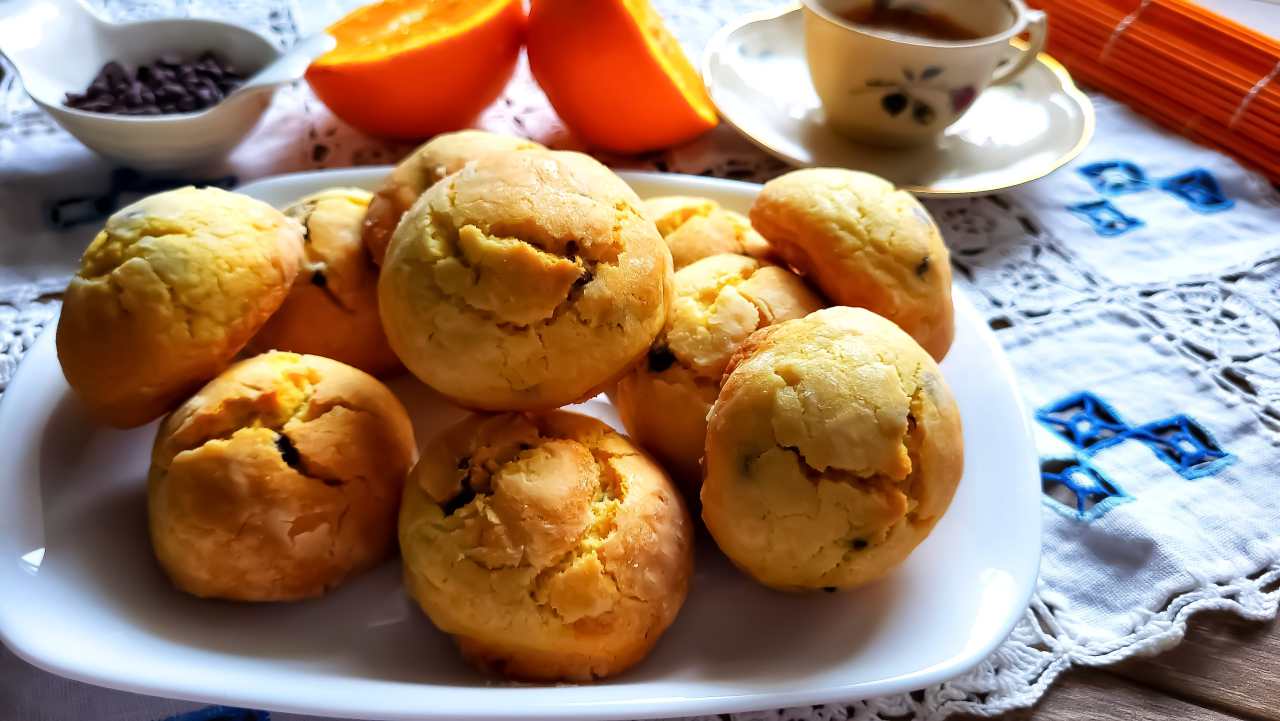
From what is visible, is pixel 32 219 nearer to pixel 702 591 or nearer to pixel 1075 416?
pixel 702 591

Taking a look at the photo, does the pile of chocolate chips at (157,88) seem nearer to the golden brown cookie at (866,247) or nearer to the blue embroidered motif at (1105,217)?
the golden brown cookie at (866,247)

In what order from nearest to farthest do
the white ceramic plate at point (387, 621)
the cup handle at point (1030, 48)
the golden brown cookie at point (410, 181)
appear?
the white ceramic plate at point (387, 621)
the golden brown cookie at point (410, 181)
the cup handle at point (1030, 48)

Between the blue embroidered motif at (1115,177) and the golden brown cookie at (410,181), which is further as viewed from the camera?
the blue embroidered motif at (1115,177)

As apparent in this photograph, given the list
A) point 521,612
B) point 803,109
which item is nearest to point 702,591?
point 521,612

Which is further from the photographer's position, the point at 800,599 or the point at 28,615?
the point at 800,599

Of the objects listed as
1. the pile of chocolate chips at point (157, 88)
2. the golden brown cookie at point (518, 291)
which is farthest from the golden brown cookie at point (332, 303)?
the pile of chocolate chips at point (157, 88)

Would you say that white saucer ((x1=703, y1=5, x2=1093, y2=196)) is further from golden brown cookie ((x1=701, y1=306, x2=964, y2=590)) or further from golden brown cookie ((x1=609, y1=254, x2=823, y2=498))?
golden brown cookie ((x1=701, y1=306, x2=964, y2=590))
